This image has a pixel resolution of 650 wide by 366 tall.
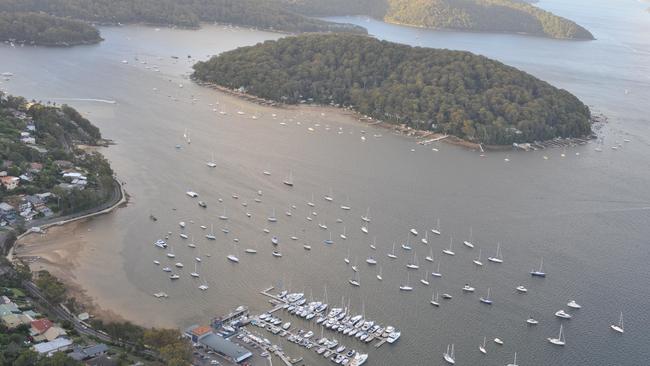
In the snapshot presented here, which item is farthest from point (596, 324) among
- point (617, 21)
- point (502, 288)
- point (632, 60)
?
point (617, 21)

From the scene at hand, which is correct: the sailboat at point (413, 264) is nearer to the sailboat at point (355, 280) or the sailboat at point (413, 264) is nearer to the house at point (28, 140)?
the sailboat at point (355, 280)

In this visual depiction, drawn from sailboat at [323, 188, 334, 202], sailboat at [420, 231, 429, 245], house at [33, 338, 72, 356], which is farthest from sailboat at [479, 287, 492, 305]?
house at [33, 338, 72, 356]

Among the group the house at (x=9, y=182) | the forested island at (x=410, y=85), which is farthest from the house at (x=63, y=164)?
the forested island at (x=410, y=85)

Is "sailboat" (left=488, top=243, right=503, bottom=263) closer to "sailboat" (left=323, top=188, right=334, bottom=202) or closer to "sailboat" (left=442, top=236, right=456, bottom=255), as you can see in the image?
"sailboat" (left=442, top=236, right=456, bottom=255)

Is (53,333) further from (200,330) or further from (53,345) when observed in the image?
(200,330)

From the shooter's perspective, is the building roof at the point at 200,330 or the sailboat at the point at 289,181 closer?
the building roof at the point at 200,330
